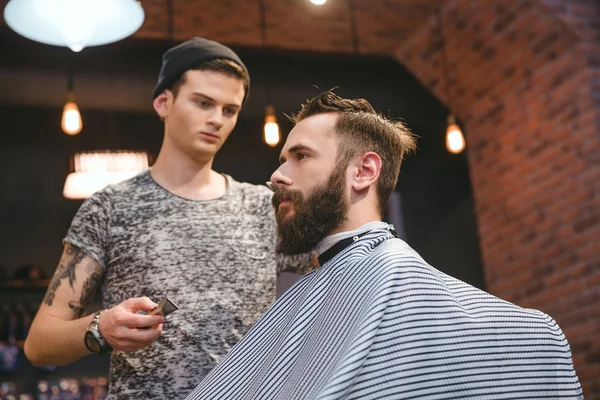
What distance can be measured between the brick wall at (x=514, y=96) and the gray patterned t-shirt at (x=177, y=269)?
10.1ft

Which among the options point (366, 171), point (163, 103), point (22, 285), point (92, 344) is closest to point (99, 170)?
point (22, 285)

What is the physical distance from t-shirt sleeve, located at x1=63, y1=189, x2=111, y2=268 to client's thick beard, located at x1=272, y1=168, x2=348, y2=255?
1.66 feet

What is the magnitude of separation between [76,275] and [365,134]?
843 mm

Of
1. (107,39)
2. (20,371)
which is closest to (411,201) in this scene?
(20,371)

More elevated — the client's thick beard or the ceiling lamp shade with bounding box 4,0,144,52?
the ceiling lamp shade with bounding box 4,0,144,52

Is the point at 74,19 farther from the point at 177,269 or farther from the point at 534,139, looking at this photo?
the point at 534,139

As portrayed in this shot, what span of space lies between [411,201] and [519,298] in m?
2.98

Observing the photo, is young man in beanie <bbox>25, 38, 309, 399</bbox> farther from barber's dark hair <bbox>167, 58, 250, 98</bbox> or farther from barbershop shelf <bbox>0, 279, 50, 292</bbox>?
barbershop shelf <bbox>0, 279, 50, 292</bbox>

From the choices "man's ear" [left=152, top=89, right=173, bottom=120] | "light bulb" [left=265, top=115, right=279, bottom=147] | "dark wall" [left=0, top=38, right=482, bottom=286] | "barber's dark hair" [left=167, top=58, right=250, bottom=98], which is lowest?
"man's ear" [left=152, top=89, right=173, bottom=120]

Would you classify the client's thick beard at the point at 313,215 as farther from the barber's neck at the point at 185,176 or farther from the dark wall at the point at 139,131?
the dark wall at the point at 139,131

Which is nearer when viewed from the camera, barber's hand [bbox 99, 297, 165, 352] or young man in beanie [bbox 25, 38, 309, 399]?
barber's hand [bbox 99, 297, 165, 352]

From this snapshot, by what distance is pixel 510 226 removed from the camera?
16.7ft

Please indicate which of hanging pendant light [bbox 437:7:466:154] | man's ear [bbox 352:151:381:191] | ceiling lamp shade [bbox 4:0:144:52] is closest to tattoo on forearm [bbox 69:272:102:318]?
man's ear [bbox 352:151:381:191]

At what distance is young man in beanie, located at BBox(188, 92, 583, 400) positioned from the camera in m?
1.21
